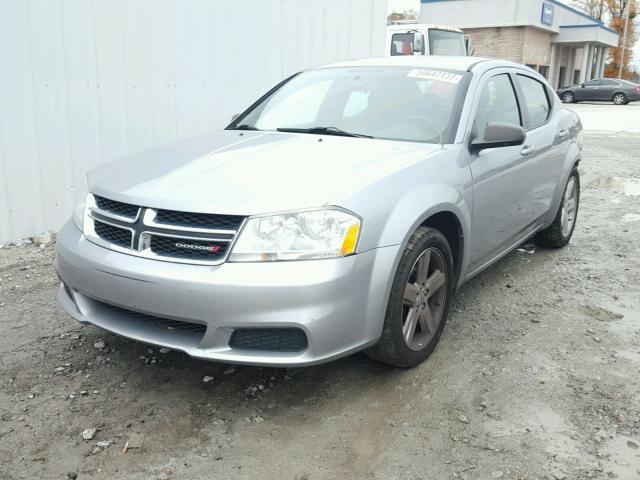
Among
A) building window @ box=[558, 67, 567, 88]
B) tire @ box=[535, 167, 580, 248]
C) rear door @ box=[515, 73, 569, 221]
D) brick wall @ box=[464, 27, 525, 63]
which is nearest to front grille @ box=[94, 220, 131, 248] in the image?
rear door @ box=[515, 73, 569, 221]

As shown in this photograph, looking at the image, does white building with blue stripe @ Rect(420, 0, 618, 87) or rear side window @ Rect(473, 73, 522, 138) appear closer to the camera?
rear side window @ Rect(473, 73, 522, 138)

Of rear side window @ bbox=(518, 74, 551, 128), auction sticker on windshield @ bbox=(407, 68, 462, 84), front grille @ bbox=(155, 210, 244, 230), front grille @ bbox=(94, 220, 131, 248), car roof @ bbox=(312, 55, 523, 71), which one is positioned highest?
car roof @ bbox=(312, 55, 523, 71)

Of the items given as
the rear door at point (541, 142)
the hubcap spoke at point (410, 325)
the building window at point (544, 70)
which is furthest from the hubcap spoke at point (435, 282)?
the building window at point (544, 70)

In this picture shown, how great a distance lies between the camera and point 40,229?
581 centimetres

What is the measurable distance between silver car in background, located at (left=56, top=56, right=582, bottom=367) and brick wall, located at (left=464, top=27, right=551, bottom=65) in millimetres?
34963

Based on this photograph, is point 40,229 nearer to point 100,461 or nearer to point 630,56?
point 100,461

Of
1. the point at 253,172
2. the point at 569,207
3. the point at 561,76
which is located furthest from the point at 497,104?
the point at 561,76

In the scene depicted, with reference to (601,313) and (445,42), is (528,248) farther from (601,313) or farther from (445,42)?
(445,42)

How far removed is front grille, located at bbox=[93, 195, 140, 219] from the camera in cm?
297

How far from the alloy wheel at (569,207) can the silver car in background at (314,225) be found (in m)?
1.38

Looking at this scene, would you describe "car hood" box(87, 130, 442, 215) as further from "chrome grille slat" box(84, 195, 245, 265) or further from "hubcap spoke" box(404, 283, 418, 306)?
"hubcap spoke" box(404, 283, 418, 306)

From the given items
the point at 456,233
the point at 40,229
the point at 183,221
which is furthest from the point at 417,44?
the point at 183,221

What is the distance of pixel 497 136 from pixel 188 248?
195 centimetres

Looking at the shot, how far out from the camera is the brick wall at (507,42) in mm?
36875
